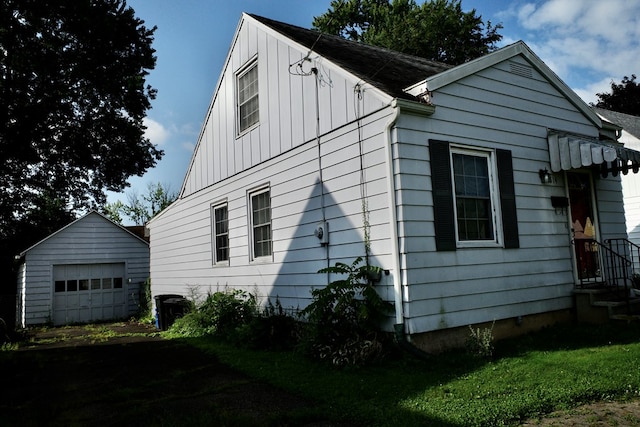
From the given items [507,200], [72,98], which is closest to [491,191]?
[507,200]

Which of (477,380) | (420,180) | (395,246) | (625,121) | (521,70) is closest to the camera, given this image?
(477,380)

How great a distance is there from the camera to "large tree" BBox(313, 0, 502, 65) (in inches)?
1089

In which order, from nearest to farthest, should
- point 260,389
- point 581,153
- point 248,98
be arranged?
point 260,389, point 581,153, point 248,98

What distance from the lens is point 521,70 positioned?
7.99 meters

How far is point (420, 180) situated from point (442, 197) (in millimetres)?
465

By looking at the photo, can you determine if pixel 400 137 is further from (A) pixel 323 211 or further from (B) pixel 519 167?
(B) pixel 519 167

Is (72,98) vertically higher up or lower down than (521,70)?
higher up

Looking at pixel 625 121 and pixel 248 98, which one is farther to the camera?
pixel 625 121

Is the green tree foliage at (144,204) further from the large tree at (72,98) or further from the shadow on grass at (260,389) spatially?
the shadow on grass at (260,389)

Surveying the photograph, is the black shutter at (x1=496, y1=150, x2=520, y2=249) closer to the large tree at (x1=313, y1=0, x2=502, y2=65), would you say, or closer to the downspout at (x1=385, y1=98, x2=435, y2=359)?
the downspout at (x1=385, y1=98, x2=435, y2=359)

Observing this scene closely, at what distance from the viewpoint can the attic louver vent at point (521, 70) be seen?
785cm

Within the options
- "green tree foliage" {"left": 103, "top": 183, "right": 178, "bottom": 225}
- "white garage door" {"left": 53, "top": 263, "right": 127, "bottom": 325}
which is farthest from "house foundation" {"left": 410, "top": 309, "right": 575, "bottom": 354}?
"green tree foliage" {"left": 103, "top": 183, "right": 178, "bottom": 225}

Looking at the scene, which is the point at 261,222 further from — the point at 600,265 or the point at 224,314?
the point at 600,265

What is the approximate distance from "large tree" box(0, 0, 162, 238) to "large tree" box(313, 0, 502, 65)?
15.5 m
